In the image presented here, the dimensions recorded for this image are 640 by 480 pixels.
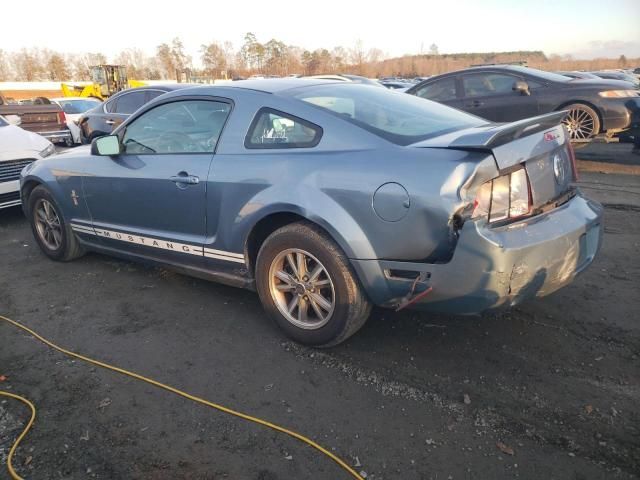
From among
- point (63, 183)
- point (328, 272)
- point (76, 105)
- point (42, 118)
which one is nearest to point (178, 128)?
point (63, 183)

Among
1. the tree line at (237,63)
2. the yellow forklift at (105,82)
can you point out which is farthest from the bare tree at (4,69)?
the yellow forklift at (105,82)

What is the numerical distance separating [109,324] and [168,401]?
1.14 metres

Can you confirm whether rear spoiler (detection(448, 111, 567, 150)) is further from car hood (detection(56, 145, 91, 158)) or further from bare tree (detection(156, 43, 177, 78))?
bare tree (detection(156, 43, 177, 78))

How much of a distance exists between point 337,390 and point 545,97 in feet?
23.9

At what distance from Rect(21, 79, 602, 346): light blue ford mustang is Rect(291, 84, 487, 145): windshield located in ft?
0.06

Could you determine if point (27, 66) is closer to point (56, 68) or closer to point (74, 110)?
point (56, 68)

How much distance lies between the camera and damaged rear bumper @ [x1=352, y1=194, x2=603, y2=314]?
232cm

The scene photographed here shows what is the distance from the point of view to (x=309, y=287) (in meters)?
2.92

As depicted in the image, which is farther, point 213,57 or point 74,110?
point 213,57

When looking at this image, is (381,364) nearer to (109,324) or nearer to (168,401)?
(168,401)

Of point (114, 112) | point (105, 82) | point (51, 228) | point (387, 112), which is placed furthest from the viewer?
point (105, 82)

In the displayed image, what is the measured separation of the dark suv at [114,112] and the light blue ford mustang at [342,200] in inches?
213

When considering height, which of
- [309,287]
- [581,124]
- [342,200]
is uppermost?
[342,200]

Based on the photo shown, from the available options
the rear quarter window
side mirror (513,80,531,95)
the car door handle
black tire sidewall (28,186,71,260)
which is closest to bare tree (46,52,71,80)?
side mirror (513,80,531,95)
